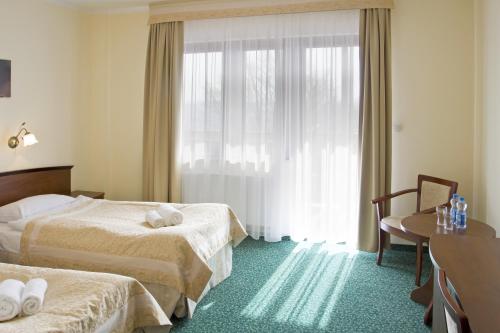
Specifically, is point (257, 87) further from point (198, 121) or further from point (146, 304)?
point (146, 304)

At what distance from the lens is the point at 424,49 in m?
3.76

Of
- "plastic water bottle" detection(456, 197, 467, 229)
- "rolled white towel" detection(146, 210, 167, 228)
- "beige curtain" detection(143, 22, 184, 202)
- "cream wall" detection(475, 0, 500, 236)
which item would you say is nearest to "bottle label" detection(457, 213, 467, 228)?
"plastic water bottle" detection(456, 197, 467, 229)

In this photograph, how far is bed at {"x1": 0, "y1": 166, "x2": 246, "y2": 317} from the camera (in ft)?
7.89

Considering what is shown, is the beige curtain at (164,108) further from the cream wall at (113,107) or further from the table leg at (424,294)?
the table leg at (424,294)

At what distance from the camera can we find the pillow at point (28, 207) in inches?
121

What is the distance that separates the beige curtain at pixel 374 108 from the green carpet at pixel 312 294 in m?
0.50

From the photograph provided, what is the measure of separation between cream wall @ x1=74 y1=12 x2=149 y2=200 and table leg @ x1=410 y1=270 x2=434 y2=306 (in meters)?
3.40

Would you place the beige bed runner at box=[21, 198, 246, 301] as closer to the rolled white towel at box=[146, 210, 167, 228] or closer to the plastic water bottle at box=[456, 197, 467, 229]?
the rolled white towel at box=[146, 210, 167, 228]

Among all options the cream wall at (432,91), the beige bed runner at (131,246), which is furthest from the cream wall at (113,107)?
the cream wall at (432,91)

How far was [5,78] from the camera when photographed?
136 inches

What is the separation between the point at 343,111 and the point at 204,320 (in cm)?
264

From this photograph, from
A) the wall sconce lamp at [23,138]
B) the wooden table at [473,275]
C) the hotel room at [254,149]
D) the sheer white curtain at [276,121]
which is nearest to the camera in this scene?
the wooden table at [473,275]

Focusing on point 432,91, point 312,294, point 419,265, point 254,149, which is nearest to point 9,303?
point 312,294

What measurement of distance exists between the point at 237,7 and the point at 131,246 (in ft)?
10.0
